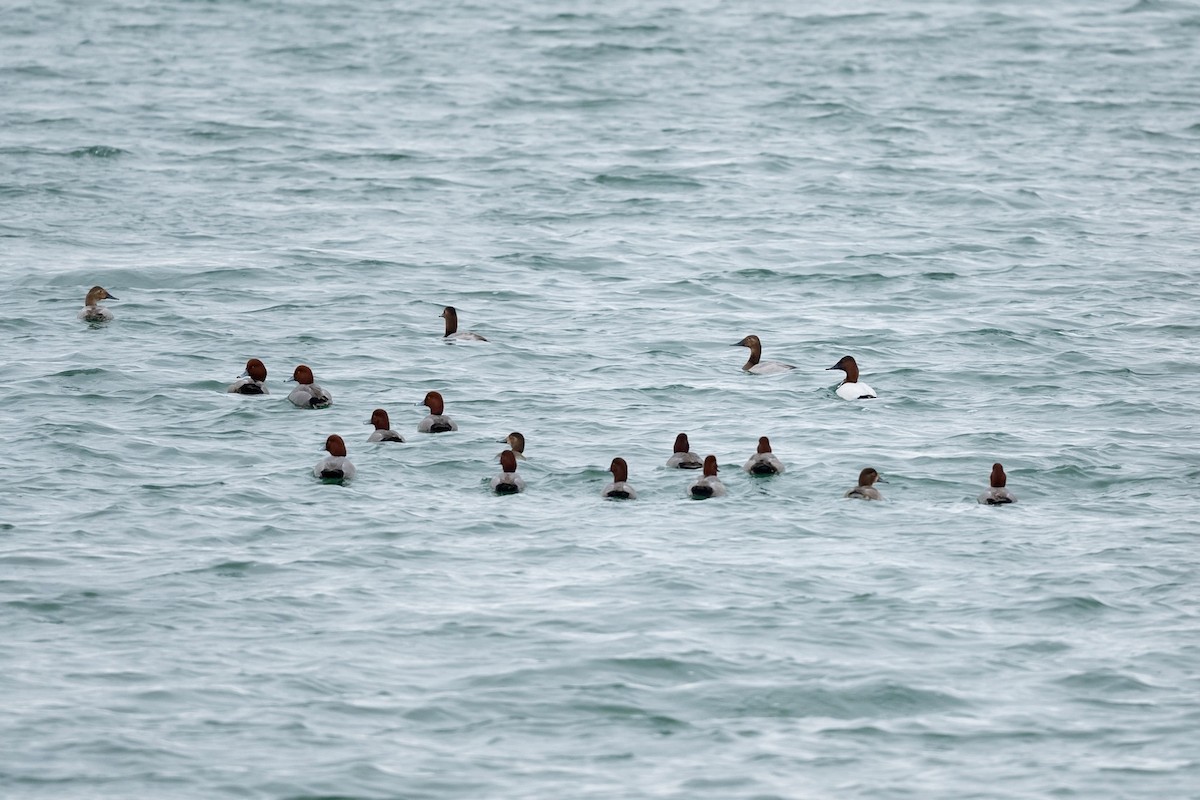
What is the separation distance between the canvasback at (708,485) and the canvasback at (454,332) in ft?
23.2

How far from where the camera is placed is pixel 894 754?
13391 millimetres

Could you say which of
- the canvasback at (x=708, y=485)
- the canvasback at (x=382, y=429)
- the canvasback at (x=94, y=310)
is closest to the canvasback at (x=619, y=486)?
the canvasback at (x=708, y=485)

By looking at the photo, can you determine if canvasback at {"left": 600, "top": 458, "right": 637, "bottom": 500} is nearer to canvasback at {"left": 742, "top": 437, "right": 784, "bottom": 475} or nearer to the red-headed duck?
canvasback at {"left": 742, "top": 437, "right": 784, "bottom": 475}

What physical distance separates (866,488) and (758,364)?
5.64 meters

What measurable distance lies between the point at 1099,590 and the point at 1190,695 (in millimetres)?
1989

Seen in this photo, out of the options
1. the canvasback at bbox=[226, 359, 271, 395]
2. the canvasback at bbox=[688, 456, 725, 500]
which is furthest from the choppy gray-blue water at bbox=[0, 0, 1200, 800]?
the canvasback at bbox=[226, 359, 271, 395]

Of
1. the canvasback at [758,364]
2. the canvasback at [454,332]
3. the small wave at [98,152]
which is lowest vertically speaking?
the canvasback at [758,364]

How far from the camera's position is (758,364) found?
23797 millimetres

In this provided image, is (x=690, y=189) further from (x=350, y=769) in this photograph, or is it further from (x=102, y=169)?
→ (x=350, y=769)

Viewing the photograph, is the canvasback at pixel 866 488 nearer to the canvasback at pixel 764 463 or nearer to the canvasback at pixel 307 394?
the canvasback at pixel 764 463

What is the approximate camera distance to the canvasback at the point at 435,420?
2036 cm

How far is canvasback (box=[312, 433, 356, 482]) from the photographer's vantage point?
18.5 meters

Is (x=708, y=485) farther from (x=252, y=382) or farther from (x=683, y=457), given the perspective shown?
(x=252, y=382)

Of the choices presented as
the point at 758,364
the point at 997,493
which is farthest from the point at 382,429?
the point at 997,493
